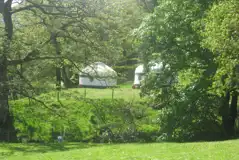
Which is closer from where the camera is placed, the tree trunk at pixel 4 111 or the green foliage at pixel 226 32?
the green foliage at pixel 226 32

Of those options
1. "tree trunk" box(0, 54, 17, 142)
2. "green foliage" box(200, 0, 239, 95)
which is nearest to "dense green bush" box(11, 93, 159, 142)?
"tree trunk" box(0, 54, 17, 142)

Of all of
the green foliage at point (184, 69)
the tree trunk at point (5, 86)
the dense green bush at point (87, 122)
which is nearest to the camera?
the tree trunk at point (5, 86)

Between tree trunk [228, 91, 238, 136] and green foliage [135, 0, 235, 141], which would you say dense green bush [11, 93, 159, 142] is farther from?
tree trunk [228, 91, 238, 136]

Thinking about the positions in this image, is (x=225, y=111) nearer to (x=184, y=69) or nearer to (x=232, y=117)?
(x=232, y=117)

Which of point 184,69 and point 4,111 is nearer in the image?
point 4,111

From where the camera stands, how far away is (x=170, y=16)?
23.9 m

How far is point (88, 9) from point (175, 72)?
22.9 ft

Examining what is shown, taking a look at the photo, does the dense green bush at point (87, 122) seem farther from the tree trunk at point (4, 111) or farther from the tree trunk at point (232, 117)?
the tree trunk at point (232, 117)

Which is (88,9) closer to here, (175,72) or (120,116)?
(175,72)

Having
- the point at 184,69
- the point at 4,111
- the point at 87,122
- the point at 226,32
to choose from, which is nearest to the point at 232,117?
the point at 184,69

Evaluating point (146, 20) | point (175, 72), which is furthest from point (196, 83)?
point (146, 20)

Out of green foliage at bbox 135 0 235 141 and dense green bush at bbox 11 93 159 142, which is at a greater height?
green foliage at bbox 135 0 235 141

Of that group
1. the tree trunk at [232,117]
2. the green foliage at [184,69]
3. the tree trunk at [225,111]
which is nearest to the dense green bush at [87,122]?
the green foliage at [184,69]

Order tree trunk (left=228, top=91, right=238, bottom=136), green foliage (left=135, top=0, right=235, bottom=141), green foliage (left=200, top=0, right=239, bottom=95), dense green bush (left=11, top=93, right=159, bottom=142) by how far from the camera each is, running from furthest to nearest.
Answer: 1. dense green bush (left=11, top=93, right=159, bottom=142)
2. tree trunk (left=228, top=91, right=238, bottom=136)
3. green foliage (left=135, top=0, right=235, bottom=141)
4. green foliage (left=200, top=0, right=239, bottom=95)
